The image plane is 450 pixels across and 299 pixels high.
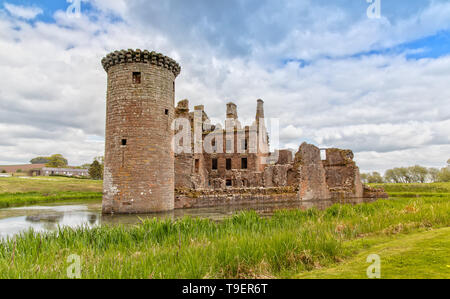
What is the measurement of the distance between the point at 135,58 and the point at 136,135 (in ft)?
14.6

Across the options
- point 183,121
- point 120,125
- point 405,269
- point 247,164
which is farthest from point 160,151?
point 247,164

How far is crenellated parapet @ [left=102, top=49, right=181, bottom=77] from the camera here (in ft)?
53.9

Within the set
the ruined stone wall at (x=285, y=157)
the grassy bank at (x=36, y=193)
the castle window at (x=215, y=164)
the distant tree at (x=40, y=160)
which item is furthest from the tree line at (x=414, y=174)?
the distant tree at (x=40, y=160)

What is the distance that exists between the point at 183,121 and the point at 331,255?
76.0 feet

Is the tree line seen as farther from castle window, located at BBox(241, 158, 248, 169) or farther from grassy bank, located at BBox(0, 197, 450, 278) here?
grassy bank, located at BBox(0, 197, 450, 278)

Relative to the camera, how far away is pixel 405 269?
414cm

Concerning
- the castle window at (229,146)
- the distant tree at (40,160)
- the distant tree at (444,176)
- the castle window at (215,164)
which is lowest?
the distant tree at (444,176)

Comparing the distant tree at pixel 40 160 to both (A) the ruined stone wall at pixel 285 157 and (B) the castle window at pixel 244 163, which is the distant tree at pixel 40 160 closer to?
(B) the castle window at pixel 244 163

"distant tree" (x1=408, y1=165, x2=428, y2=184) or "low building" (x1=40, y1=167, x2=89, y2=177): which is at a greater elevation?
Answer: "low building" (x1=40, y1=167, x2=89, y2=177)

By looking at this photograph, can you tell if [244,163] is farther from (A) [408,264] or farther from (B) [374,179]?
(B) [374,179]

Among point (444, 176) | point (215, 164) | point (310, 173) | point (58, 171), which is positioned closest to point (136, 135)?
point (310, 173)

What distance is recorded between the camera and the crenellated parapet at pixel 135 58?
1644cm

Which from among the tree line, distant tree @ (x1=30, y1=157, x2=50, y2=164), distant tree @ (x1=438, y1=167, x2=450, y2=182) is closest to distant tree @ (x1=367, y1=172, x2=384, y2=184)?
the tree line

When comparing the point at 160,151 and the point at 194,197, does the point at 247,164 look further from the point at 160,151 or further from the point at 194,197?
the point at 160,151
